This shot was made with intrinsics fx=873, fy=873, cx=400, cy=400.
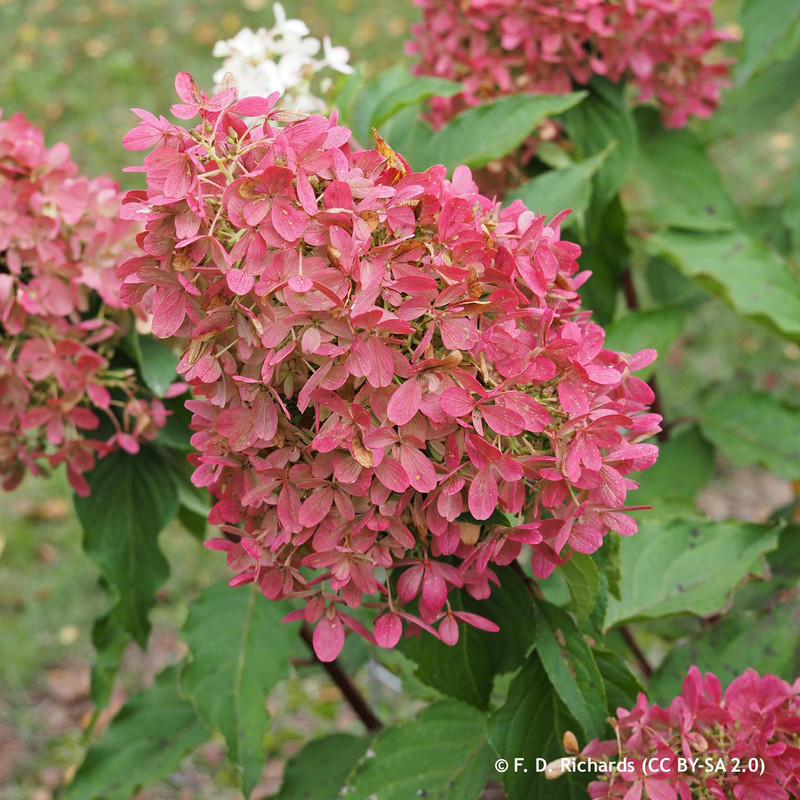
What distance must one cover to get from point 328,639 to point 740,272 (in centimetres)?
118

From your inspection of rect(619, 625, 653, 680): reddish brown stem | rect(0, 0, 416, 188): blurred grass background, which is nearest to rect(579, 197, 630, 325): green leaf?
rect(619, 625, 653, 680): reddish brown stem

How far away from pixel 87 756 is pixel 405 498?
114 cm

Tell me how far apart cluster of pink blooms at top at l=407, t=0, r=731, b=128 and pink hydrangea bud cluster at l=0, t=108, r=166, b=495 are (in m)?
0.71

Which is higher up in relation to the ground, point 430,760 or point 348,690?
point 430,760

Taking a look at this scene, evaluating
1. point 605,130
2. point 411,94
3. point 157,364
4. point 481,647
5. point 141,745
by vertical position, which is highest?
point 411,94

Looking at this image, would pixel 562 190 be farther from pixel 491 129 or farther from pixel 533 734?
pixel 533 734

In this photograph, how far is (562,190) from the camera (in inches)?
56.6

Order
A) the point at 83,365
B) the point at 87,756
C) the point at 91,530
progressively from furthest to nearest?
the point at 87,756 → the point at 91,530 → the point at 83,365

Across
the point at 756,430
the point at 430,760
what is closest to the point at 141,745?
the point at 430,760

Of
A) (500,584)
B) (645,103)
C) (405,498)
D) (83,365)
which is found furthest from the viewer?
(645,103)

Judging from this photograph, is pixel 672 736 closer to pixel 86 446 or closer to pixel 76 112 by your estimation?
pixel 86 446

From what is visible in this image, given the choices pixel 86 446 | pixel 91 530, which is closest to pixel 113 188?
pixel 86 446

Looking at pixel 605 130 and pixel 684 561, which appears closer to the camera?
pixel 684 561

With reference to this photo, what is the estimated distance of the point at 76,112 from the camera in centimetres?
453
